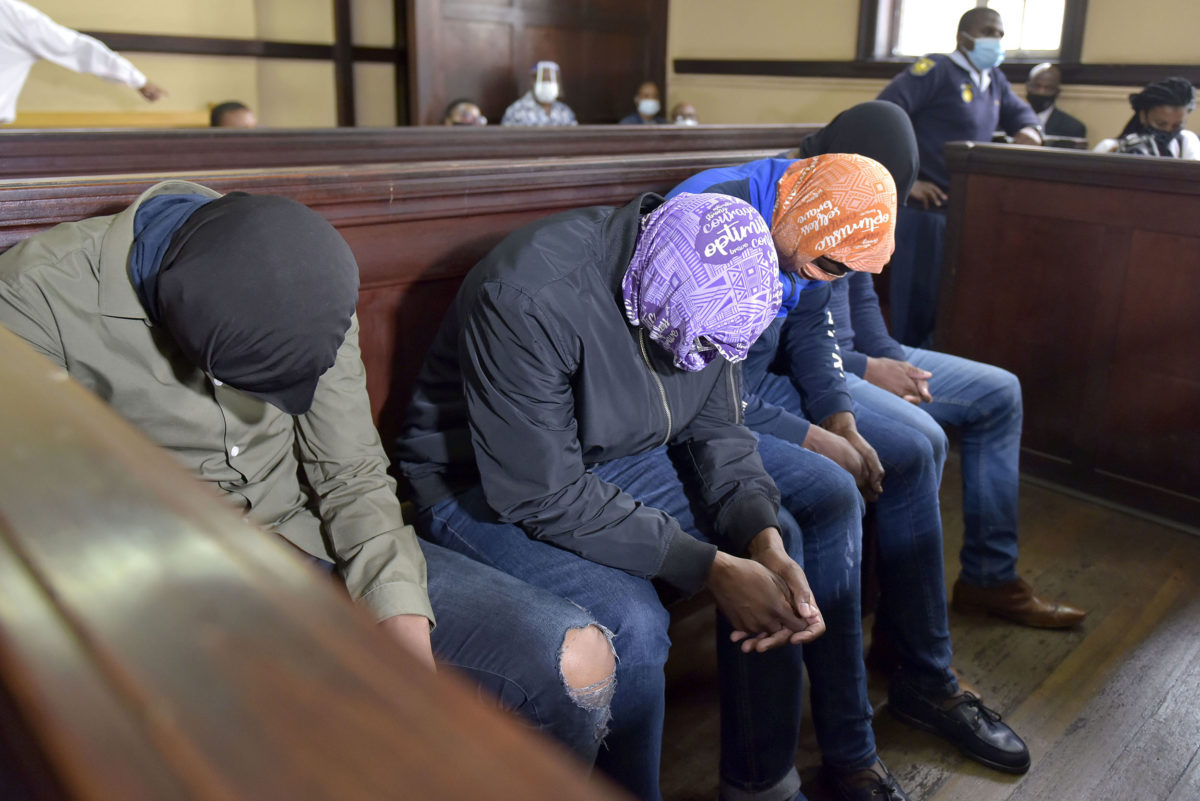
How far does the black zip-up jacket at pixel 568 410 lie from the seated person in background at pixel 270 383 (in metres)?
0.13

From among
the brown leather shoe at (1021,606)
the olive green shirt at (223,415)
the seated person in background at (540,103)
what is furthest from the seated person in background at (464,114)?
the olive green shirt at (223,415)

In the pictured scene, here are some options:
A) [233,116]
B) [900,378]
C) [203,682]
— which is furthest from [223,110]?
[203,682]

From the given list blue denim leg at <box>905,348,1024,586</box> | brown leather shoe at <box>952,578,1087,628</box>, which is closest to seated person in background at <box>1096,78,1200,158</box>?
blue denim leg at <box>905,348,1024,586</box>

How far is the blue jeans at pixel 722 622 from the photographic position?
116 cm

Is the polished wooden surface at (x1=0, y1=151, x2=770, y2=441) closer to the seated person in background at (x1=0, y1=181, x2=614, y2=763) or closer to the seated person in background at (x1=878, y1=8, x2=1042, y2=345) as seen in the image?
the seated person in background at (x1=0, y1=181, x2=614, y2=763)

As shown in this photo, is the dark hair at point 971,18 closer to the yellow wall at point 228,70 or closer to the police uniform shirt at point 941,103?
the police uniform shirt at point 941,103

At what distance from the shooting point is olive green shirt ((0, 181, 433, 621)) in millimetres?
1035

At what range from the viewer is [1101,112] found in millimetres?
4781

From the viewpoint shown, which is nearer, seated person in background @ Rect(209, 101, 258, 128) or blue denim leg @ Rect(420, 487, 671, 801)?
blue denim leg @ Rect(420, 487, 671, 801)

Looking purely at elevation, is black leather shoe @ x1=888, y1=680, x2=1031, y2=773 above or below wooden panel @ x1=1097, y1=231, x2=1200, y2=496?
below

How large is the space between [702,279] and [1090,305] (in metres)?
1.57

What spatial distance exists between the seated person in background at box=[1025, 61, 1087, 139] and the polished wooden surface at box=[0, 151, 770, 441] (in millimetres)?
3885

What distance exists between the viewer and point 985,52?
11.0 ft

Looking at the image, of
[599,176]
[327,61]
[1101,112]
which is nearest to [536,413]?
[599,176]
